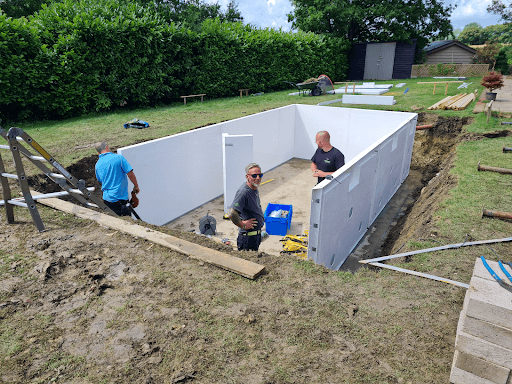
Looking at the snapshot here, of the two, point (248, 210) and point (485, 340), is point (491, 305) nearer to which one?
point (485, 340)

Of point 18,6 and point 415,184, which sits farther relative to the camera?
point 18,6

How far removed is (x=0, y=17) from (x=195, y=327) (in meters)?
11.7

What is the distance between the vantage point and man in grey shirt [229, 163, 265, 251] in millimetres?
4500

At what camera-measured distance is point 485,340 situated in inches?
87.7

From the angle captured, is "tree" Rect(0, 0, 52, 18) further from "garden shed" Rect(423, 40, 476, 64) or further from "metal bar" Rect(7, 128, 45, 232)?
"garden shed" Rect(423, 40, 476, 64)

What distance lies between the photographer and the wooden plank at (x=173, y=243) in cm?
369

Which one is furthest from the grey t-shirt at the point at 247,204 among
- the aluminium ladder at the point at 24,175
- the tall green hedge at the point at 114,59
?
the tall green hedge at the point at 114,59

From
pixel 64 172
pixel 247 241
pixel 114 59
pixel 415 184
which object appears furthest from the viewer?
pixel 114 59

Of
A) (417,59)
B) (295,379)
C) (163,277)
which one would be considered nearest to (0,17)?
(163,277)

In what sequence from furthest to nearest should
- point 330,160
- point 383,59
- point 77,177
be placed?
point 383,59 → point 77,177 → point 330,160

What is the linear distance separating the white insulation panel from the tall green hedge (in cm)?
624

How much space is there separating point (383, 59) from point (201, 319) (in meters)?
30.0

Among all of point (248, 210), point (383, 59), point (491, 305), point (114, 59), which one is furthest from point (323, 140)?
point (383, 59)

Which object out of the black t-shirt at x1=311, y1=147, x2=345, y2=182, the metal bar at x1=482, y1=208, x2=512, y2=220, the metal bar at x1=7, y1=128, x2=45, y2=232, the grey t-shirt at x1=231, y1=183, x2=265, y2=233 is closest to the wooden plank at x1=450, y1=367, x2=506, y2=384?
the grey t-shirt at x1=231, y1=183, x2=265, y2=233
